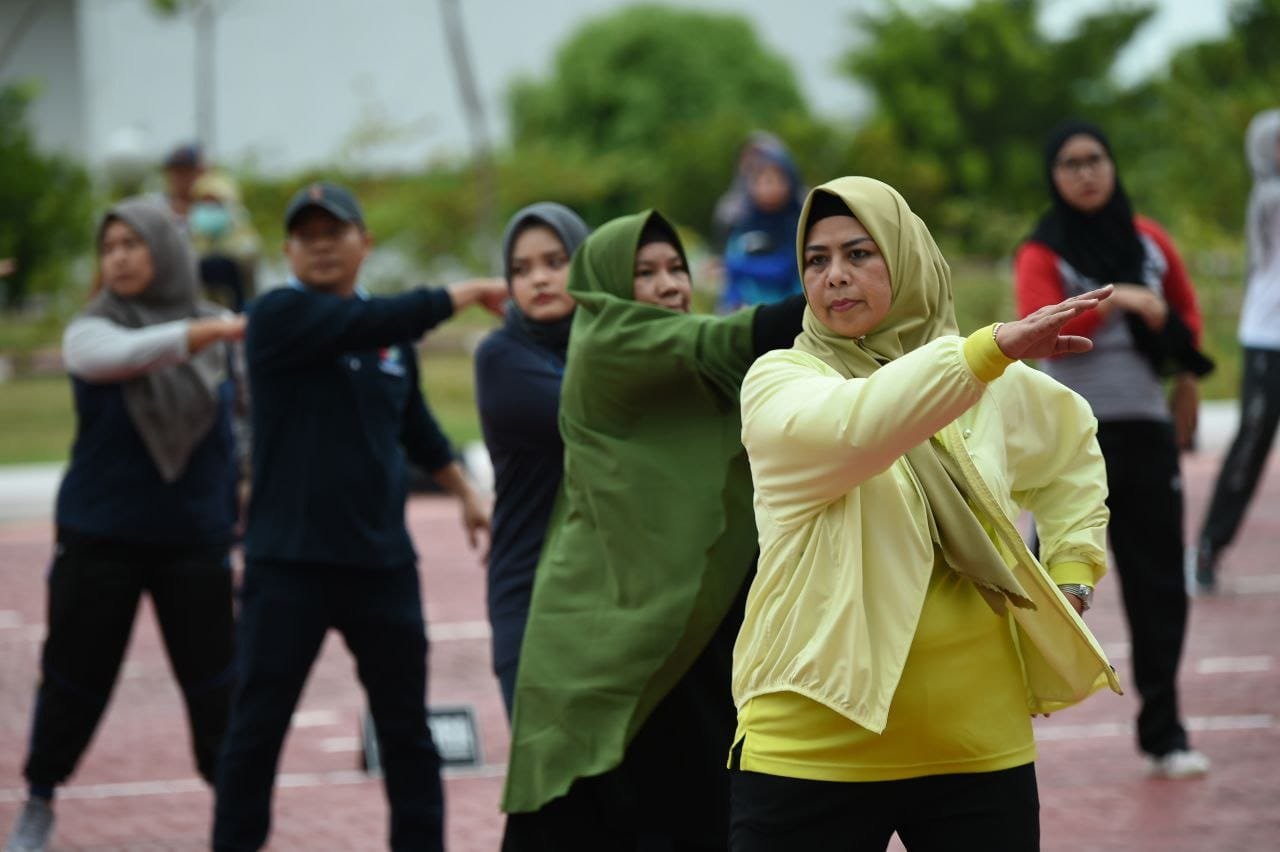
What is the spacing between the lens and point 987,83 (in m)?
46.0

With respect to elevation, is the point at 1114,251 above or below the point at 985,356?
above

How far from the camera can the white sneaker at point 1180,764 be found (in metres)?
6.81

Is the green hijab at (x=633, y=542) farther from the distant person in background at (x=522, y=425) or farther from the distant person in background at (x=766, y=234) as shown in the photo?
the distant person in background at (x=766, y=234)

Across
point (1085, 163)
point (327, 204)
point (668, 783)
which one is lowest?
point (668, 783)

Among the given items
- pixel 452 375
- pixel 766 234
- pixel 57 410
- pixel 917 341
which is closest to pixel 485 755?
pixel 917 341

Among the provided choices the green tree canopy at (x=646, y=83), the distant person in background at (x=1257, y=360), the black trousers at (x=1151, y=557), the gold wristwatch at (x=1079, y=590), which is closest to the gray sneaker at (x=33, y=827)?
the black trousers at (x=1151, y=557)

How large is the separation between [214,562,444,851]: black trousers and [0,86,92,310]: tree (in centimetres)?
2340

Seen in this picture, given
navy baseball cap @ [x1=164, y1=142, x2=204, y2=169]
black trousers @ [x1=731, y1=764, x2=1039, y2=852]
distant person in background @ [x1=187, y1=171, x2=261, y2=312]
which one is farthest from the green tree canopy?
black trousers @ [x1=731, y1=764, x2=1039, y2=852]

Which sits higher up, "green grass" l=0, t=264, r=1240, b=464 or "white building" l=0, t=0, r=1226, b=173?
"white building" l=0, t=0, r=1226, b=173

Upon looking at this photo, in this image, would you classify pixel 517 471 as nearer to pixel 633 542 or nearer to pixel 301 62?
pixel 633 542

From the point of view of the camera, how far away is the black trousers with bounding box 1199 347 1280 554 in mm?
10023

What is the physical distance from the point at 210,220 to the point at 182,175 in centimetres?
121

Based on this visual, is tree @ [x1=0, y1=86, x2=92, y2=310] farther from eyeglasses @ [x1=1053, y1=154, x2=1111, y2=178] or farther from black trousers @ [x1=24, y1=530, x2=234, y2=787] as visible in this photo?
eyeglasses @ [x1=1053, y1=154, x2=1111, y2=178]

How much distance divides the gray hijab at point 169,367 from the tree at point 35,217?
22138 mm
